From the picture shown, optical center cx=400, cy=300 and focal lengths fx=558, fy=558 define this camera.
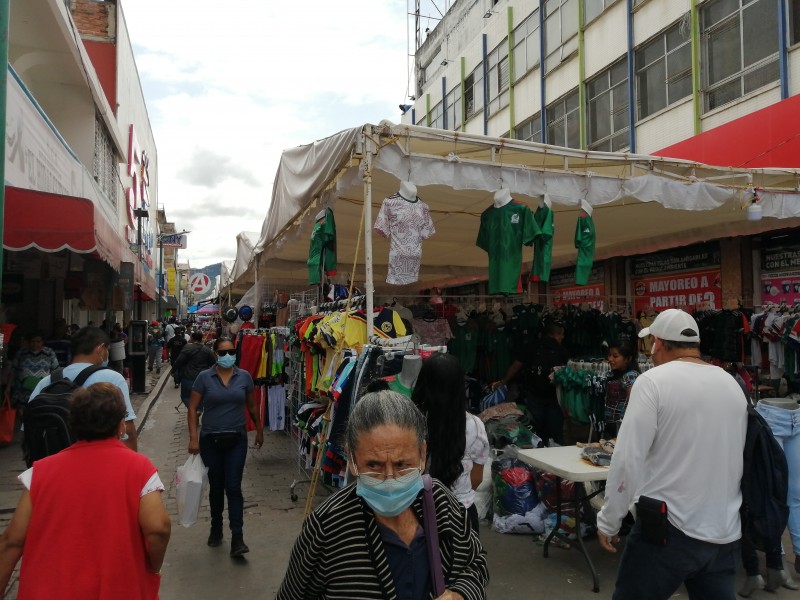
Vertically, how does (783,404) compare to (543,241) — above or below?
below

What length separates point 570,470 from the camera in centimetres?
421

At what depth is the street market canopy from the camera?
4.97 metres

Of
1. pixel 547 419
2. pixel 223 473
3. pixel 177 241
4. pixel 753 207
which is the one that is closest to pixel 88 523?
pixel 223 473

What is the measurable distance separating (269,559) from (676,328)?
12.2 feet

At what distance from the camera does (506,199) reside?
208 inches

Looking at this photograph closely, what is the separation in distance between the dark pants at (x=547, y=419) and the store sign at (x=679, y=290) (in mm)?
4196

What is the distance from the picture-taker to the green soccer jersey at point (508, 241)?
17.3 ft

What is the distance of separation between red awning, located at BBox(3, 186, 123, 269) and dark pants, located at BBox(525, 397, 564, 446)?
5.62 m

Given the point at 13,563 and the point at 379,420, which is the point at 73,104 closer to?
the point at 13,563

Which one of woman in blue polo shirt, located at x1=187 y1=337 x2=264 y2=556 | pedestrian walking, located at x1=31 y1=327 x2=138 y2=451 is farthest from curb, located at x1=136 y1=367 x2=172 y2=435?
pedestrian walking, located at x1=31 y1=327 x2=138 y2=451

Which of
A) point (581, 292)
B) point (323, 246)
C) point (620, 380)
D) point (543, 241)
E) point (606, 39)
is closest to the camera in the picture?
point (543, 241)

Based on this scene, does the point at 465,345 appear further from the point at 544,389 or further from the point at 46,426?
the point at 46,426

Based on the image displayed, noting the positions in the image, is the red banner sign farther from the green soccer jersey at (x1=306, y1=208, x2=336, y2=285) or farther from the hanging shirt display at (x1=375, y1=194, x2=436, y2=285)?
the green soccer jersey at (x1=306, y1=208, x2=336, y2=285)

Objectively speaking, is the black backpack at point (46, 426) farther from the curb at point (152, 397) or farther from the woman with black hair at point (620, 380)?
the curb at point (152, 397)
